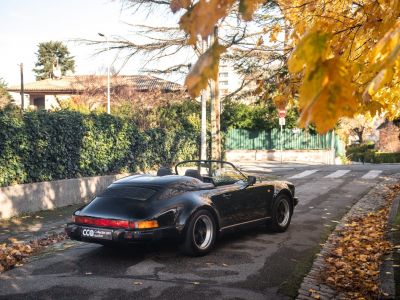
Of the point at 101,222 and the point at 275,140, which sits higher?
the point at 275,140

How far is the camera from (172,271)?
6.45 metres

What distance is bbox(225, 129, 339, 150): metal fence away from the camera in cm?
3331

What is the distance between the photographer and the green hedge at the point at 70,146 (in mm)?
11602

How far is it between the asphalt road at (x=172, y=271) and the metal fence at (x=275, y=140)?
2426 centimetres

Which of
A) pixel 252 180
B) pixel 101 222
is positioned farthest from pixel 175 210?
pixel 252 180

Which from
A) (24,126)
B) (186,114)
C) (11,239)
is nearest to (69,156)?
(24,126)

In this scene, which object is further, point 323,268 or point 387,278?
point 323,268

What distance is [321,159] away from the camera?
1293 inches

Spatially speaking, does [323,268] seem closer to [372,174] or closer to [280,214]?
[280,214]

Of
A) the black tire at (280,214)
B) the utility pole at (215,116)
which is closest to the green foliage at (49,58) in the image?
the utility pole at (215,116)

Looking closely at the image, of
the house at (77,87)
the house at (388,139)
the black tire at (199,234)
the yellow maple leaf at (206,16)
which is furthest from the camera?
the house at (388,139)

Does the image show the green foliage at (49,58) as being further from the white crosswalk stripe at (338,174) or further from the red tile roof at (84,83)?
the white crosswalk stripe at (338,174)

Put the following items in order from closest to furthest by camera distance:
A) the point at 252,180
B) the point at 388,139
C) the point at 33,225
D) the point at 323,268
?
the point at 323,268
the point at 252,180
the point at 33,225
the point at 388,139

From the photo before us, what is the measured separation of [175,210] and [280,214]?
3.04 meters
